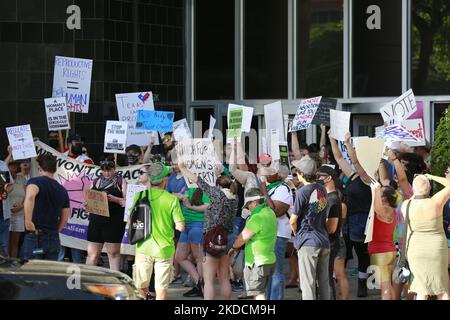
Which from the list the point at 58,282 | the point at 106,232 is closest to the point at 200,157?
the point at 106,232

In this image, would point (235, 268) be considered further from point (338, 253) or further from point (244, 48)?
point (244, 48)

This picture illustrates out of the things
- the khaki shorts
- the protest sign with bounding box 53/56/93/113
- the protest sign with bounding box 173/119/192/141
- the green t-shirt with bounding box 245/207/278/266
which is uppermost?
the protest sign with bounding box 53/56/93/113

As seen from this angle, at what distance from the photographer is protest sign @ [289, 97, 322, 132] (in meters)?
16.2

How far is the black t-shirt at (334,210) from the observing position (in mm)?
11734

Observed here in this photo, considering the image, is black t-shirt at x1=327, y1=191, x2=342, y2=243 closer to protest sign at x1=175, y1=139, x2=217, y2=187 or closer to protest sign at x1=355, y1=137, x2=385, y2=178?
protest sign at x1=355, y1=137, x2=385, y2=178

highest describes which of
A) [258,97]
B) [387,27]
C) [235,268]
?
[387,27]

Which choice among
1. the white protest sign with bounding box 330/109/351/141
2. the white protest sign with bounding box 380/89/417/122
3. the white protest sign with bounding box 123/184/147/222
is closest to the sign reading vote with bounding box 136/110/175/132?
the white protest sign with bounding box 123/184/147/222

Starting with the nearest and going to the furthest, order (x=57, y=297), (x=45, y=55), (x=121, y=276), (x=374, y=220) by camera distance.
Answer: (x=57, y=297) < (x=121, y=276) < (x=374, y=220) < (x=45, y=55)

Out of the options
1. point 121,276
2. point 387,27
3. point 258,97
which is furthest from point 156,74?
point 121,276

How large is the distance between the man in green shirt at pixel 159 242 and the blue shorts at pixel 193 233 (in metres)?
2.22

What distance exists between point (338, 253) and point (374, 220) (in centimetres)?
60

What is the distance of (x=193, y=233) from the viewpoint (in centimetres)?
1355

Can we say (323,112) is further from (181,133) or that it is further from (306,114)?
(181,133)

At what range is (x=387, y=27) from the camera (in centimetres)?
2083
